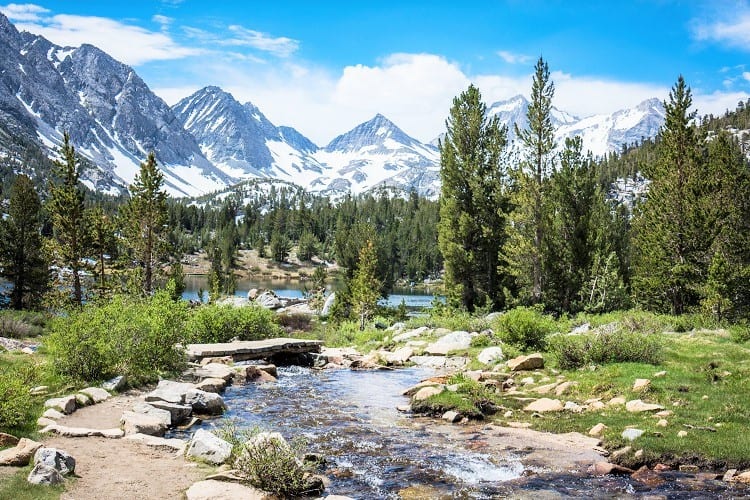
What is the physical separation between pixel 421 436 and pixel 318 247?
603 ft

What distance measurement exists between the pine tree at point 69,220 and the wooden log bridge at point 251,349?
46.0ft

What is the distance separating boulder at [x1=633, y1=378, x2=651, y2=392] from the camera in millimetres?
17578

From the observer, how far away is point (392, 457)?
14219 mm

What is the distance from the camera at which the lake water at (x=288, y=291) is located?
328 ft

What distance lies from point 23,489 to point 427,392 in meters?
13.3

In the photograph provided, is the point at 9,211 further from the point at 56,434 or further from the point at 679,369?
the point at 679,369

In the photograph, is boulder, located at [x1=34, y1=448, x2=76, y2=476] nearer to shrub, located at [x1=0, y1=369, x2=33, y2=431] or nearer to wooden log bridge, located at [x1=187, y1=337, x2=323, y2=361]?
shrub, located at [x1=0, y1=369, x2=33, y2=431]

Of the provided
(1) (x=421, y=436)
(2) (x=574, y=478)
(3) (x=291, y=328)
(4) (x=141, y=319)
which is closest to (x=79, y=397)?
(4) (x=141, y=319)

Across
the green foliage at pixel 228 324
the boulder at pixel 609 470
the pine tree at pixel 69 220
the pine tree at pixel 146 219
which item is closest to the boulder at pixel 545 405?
the boulder at pixel 609 470

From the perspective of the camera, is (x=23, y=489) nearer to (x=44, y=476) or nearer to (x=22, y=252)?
(x=44, y=476)

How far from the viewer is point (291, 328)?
174ft

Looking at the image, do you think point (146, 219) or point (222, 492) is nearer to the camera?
point (222, 492)

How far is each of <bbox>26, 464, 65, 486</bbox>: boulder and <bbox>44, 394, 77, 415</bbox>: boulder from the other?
604 centimetres

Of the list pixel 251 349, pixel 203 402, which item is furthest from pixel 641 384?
pixel 251 349
